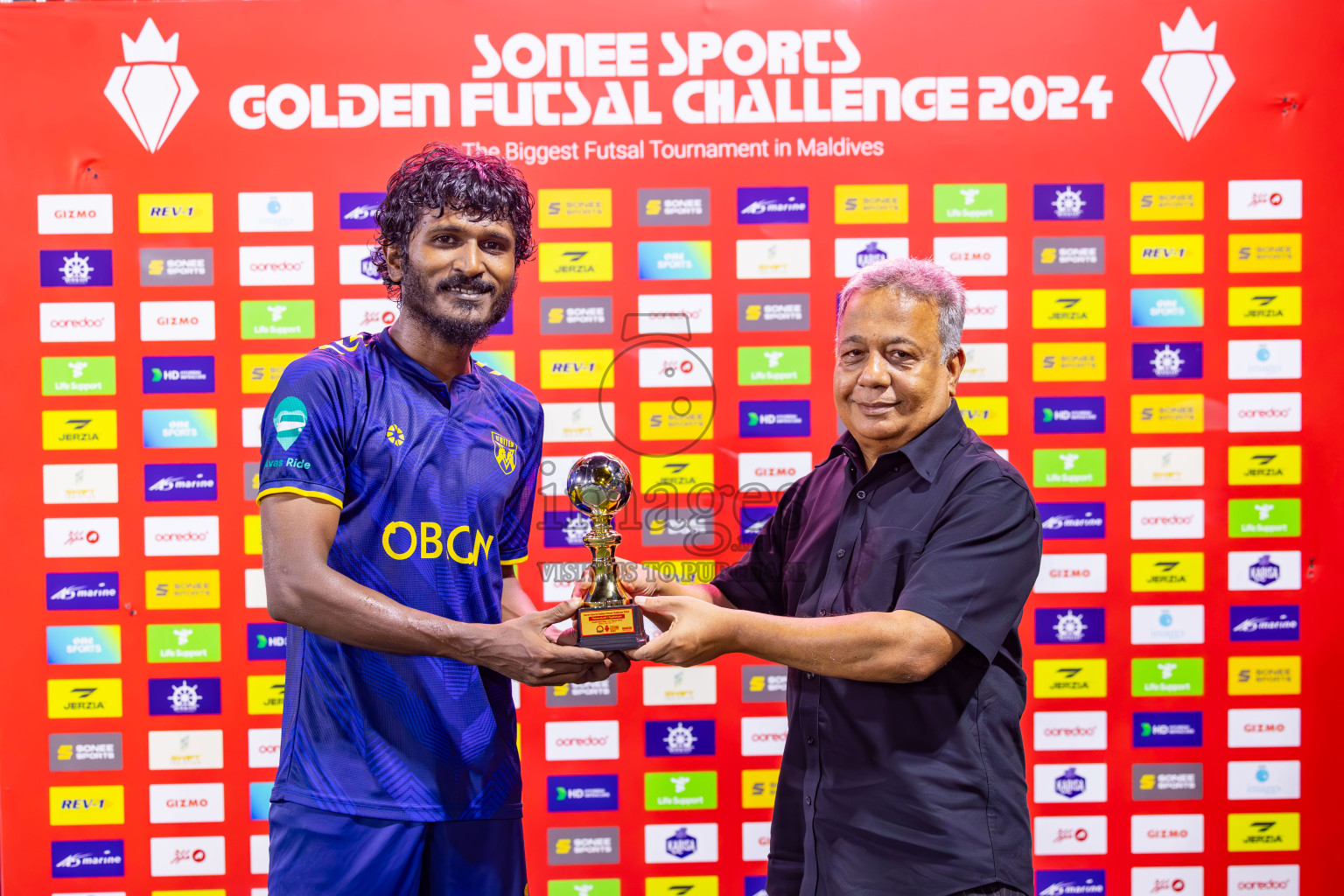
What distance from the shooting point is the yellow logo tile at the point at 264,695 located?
2.96 metres

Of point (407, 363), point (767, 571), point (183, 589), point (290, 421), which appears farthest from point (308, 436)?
point (183, 589)

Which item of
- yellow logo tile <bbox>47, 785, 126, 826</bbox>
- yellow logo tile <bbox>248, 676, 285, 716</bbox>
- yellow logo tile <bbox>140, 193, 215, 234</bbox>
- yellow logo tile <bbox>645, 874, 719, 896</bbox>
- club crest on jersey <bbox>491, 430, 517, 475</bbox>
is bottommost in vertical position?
yellow logo tile <bbox>645, 874, 719, 896</bbox>

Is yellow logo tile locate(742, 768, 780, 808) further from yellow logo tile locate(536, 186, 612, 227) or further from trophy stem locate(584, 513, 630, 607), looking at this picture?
yellow logo tile locate(536, 186, 612, 227)

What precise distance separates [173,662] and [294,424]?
1.77 metres

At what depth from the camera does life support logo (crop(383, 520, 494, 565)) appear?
181 cm

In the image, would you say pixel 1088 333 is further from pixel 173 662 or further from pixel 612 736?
pixel 173 662

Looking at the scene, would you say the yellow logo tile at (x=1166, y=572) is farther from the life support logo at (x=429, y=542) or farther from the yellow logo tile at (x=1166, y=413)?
the life support logo at (x=429, y=542)

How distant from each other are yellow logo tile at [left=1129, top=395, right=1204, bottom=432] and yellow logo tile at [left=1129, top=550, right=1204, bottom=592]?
0.46 m

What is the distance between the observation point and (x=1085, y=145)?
115 inches

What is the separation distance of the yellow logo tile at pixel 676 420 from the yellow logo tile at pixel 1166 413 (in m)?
1.53

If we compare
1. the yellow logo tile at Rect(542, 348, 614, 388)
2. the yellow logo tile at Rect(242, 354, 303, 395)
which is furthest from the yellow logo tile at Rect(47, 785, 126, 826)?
the yellow logo tile at Rect(542, 348, 614, 388)

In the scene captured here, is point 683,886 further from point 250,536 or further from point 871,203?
point 871,203

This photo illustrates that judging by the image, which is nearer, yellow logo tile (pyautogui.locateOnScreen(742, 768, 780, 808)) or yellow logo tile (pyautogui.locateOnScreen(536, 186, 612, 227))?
yellow logo tile (pyautogui.locateOnScreen(536, 186, 612, 227))

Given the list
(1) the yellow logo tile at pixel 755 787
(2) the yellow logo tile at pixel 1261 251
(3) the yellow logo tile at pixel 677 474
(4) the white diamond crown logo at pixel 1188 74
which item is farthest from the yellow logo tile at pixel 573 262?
(2) the yellow logo tile at pixel 1261 251
